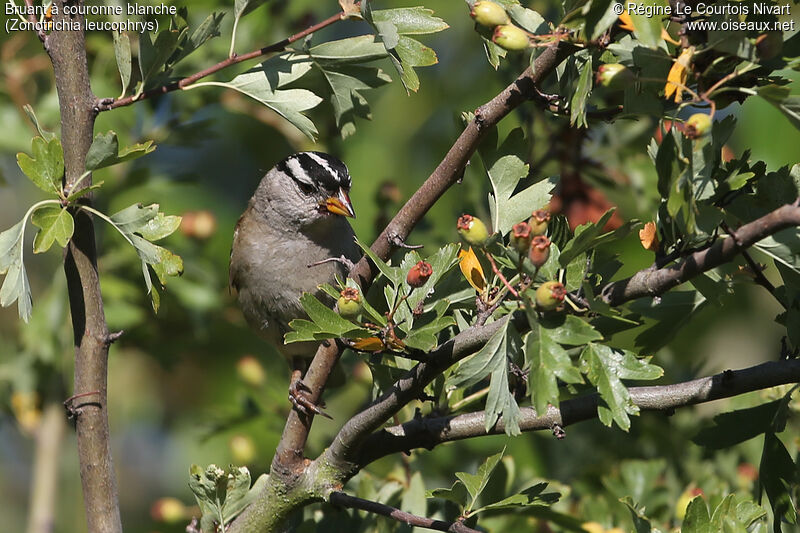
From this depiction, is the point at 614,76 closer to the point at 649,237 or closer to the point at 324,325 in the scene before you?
the point at 649,237

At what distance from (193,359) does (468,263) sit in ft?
12.0

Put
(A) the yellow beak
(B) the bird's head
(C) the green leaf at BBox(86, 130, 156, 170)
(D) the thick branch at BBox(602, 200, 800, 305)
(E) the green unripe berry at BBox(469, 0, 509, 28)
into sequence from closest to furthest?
(D) the thick branch at BBox(602, 200, 800, 305) → (E) the green unripe berry at BBox(469, 0, 509, 28) → (C) the green leaf at BBox(86, 130, 156, 170) → (A) the yellow beak → (B) the bird's head

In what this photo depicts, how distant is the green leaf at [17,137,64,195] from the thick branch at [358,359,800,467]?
1026 millimetres

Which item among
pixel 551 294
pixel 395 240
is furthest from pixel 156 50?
pixel 551 294

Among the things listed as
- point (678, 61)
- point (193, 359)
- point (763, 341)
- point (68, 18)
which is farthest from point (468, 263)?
point (763, 341)

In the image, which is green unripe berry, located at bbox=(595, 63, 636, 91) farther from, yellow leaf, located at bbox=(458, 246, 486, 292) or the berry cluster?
yellow leaf, located at bbox=(458, 246, 486, 292)

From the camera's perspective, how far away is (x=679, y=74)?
169 cm

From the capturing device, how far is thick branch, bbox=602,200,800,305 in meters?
1.61

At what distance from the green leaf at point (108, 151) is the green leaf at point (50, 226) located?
0.46 ft

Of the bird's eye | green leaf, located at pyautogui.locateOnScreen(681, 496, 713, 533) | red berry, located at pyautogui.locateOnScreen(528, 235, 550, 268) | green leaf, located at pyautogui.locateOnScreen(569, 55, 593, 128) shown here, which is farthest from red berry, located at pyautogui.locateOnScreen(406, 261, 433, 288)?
→ the bird's eye

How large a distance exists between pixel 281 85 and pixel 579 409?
1.25 meters

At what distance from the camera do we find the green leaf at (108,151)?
2.09 metres

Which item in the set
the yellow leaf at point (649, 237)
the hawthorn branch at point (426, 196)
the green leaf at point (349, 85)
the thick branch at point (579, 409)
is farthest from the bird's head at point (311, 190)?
the yellow leaf at point (649, 237)

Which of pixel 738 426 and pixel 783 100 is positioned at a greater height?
pixel 783 100
